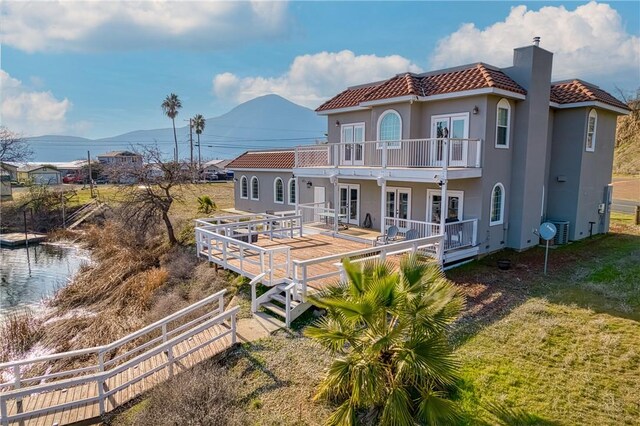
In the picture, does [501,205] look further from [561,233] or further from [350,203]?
[350,203]

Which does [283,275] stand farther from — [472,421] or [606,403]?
[606,403]

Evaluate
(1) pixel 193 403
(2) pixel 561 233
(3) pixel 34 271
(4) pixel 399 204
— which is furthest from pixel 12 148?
(2) pixel 561 233

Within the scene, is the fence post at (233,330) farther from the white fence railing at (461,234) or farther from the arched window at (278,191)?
the arched window at (278,191)

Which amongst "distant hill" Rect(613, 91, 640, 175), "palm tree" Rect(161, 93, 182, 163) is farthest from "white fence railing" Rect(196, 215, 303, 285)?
"palm tree" Rect(161, 93, 182, 163)

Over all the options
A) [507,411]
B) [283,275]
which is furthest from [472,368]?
[283,275]

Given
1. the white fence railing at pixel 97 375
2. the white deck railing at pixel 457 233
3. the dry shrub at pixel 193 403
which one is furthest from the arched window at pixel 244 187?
the dry shrub at pixel 193 403

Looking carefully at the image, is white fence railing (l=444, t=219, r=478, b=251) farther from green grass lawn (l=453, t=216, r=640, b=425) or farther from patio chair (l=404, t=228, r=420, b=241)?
green grass lawn (l=453, t=216, r=640, b=425)
